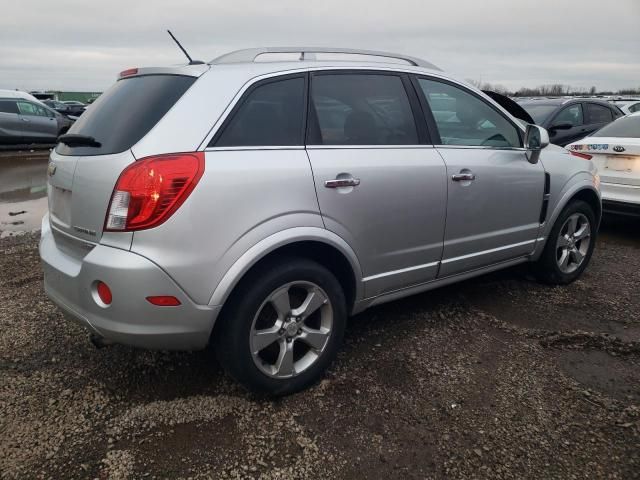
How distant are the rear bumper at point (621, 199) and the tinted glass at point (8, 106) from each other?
15.1 m

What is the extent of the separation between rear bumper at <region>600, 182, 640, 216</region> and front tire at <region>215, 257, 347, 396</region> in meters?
4.53

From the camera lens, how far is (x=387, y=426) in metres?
2.55

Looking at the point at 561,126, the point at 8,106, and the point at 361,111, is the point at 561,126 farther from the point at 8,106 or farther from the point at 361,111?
the point at 8,106

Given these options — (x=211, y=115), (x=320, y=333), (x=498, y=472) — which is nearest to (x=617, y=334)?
(x=498, y=472)

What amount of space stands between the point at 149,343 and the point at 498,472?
1649mm

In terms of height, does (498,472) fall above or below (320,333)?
below

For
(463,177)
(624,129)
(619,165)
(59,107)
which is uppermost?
(624,129)

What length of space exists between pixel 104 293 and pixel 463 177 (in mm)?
2231

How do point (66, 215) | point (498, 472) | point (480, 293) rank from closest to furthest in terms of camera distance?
1. point (498, 472)
2. point (66, 215)
3. point (480, 293)

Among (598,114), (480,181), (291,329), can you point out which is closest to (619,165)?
(480,181)

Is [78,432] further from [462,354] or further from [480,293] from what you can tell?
[480,293]

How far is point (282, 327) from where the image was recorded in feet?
8.76

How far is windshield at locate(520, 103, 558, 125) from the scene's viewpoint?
901 cm

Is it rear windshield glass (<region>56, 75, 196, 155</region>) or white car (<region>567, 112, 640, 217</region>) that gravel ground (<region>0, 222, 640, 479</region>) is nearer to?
rear windshield glass (<region>56, 75, 196, 155</region>)
